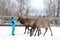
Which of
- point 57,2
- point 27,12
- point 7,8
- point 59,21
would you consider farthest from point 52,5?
point 59,21

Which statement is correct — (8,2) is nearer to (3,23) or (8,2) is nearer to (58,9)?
(58,9)

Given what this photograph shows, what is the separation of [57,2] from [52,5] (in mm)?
1449

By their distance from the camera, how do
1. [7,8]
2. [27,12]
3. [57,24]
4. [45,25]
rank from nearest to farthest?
[45,25] → [57,24] → [27,12] → [7,8]

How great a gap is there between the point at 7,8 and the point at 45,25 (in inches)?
1246

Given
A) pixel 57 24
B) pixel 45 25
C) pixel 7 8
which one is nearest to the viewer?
pixel 45 25

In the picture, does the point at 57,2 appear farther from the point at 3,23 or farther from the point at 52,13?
the point at 3,23

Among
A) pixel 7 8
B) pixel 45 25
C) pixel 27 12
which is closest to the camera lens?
pixel 45 25

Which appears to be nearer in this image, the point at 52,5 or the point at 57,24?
the point at 57,24

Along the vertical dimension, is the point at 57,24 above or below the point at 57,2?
below

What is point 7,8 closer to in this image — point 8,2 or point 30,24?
point 8,2

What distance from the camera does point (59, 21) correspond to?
76.0ft

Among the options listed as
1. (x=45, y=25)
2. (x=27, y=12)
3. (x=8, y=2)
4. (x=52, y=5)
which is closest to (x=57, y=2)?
(x=52, y=5)

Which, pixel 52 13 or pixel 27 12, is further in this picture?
pixel 52 13

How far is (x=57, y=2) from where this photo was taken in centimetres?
4372
